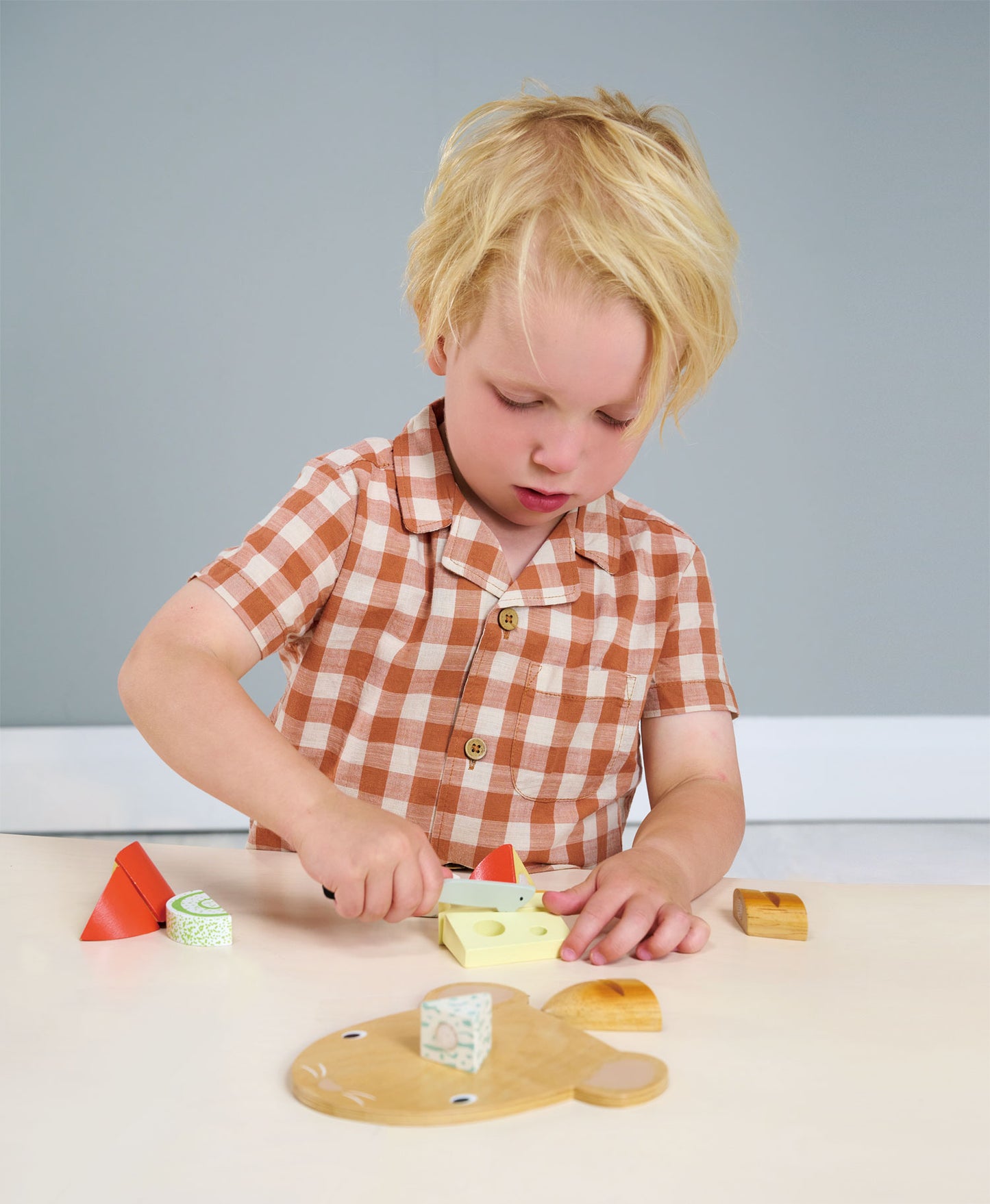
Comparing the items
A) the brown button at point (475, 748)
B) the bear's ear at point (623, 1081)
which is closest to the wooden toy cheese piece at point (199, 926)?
the bear's ear at point (623, 1081)

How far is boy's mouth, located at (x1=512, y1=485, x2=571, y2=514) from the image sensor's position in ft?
2.64

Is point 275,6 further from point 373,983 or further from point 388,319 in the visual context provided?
A: point 373,983

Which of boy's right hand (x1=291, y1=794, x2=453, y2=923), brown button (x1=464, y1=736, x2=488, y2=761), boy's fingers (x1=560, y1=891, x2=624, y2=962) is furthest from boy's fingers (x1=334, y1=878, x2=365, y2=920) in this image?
brown button (x1=464, y1=736, x2=488, y2=761)

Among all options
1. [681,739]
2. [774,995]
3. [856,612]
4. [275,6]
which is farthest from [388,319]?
[774,995]

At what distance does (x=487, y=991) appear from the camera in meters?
0.50

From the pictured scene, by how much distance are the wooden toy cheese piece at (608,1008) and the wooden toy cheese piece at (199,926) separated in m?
0.17

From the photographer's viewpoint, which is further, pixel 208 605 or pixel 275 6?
pixel 275 6

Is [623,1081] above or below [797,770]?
above

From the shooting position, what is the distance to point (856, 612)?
229 cm

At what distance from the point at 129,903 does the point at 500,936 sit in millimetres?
188

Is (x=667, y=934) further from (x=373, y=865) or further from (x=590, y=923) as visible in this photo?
(x=373, y=865)

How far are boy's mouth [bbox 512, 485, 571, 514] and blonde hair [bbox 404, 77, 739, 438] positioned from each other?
75 millimetres

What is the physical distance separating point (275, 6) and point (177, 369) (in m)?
0.70

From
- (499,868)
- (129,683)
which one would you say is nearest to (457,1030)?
(499,868)
